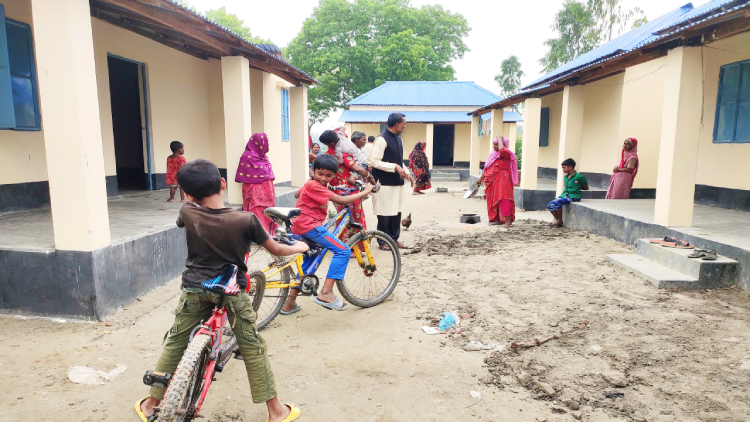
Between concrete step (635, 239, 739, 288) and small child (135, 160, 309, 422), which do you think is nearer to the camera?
small child (135, 160, 309, 422)

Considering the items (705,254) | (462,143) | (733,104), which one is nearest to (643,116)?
(733,104)

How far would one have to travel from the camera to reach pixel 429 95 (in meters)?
22.5

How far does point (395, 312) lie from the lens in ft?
12.9

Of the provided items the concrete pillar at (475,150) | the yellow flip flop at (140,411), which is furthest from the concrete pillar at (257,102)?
the concrete pillar at (475,150)

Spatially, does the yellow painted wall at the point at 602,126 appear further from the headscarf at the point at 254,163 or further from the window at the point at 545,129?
the headscarf at the point at 254,163

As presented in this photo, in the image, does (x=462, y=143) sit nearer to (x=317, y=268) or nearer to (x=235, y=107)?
(x=235, y=107)

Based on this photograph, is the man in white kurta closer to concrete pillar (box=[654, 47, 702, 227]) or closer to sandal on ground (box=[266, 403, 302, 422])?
concrete pillar (box=[654, 47, 702, 227])

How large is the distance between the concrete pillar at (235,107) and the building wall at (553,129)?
10106 mm

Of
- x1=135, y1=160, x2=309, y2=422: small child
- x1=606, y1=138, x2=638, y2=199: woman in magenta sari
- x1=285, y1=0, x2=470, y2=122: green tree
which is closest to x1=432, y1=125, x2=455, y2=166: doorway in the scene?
x1=285, y1=0, x2=470, y2=122: green tree

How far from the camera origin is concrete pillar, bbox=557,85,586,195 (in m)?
8.80

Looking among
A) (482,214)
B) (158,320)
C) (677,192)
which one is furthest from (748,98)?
(158,320)

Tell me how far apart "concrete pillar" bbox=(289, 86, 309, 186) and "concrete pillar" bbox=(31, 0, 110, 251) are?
6692mm

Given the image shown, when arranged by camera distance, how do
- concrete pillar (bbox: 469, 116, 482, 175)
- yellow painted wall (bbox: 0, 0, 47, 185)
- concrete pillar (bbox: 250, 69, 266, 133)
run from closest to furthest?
1. yellow painted wall (bbox: 0, 0, 47, 185)
2. concrete pillar (bbox: 250, 69, 266, 133)
3. concrete pillar (bbox: 469, 116, 482, 175)

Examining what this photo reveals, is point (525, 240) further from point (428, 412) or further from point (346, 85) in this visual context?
point (346, 85)
